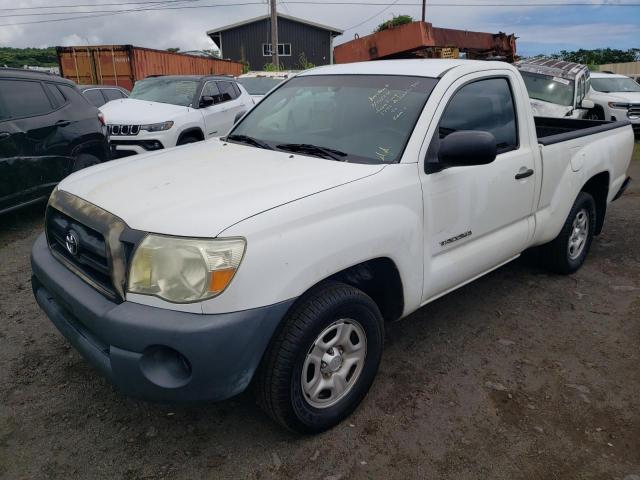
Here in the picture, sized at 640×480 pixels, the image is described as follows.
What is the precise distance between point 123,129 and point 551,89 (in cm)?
832

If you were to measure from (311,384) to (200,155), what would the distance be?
1548 millimetres

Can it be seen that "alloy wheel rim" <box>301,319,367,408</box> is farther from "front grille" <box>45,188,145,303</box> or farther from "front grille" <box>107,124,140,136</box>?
"front grille" <box>107,124,140,136</box>

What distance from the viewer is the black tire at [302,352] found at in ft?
7.34

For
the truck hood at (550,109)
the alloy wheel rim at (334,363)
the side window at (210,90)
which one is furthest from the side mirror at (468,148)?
the truck hood at (550,109)

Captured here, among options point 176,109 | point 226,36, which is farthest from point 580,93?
point 226,36

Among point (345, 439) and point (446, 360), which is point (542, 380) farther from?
point (345, 439)

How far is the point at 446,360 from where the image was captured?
10.6ft

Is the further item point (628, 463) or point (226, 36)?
point (226, 36)

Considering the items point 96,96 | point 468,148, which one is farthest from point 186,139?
point 468,148

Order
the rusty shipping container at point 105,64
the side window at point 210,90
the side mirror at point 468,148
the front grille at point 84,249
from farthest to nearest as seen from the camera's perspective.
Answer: the rusty shipping container at point 105,64 < the side window at point 210,90 < the side mirror at point 468,148 < the front grille at point 84,249

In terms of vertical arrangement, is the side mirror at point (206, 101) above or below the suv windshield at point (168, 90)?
below

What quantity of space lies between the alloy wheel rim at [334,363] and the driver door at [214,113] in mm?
6699

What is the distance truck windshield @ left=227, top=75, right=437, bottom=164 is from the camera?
2.86 meters

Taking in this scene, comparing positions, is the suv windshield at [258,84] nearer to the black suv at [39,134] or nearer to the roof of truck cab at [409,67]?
the black suv at [39,134]
